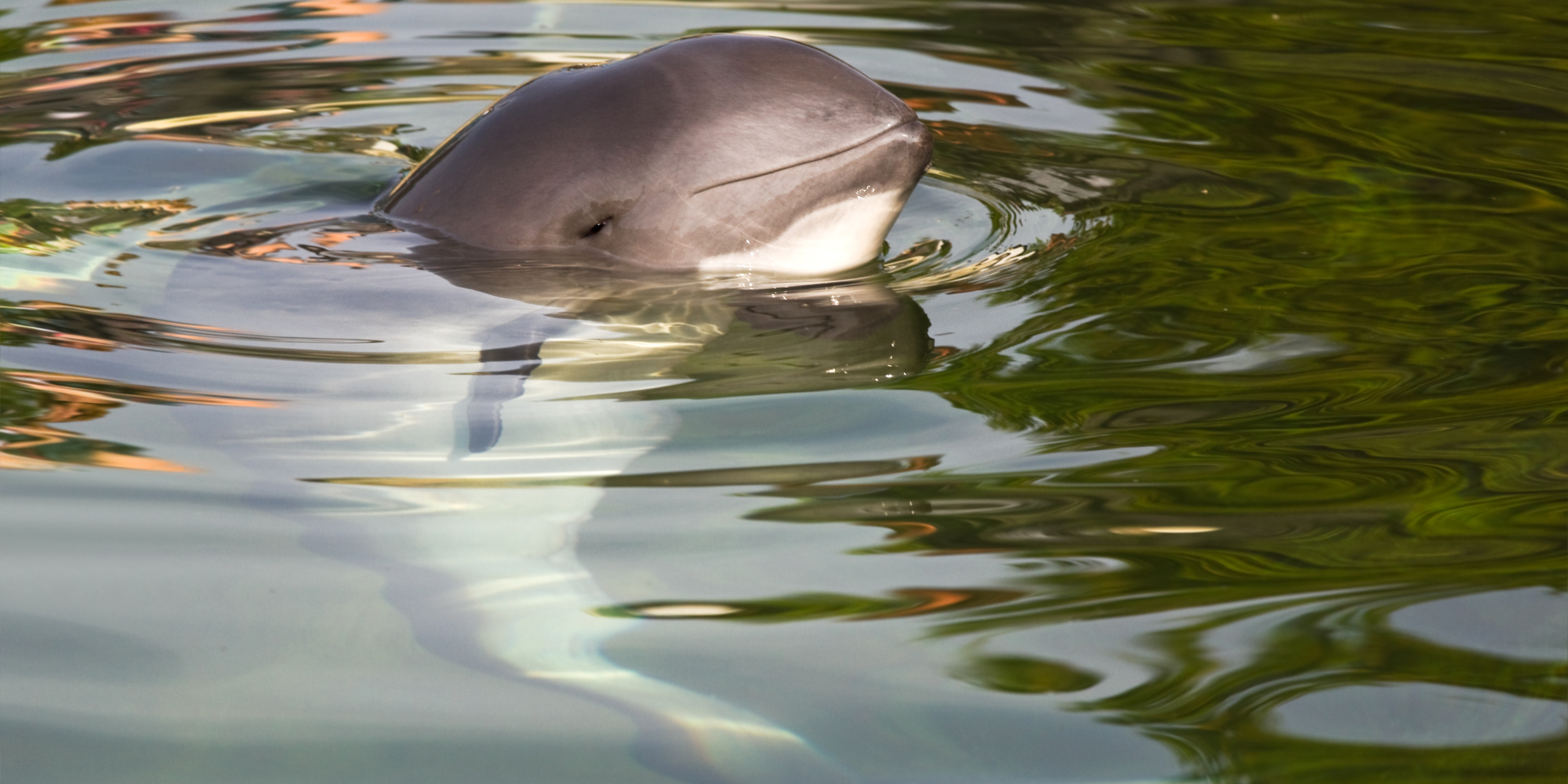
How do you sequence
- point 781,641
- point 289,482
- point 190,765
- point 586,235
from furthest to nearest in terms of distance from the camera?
point 586,235, point 289,482, point 781,641, point 190,765

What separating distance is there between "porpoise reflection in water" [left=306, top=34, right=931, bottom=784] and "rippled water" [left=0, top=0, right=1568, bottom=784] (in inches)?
0.8

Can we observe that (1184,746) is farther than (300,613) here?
No

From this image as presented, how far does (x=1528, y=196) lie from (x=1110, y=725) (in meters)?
2.90

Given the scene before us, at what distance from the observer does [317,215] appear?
13.5 ft

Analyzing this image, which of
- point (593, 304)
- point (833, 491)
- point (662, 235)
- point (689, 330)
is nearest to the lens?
point (833, 491)

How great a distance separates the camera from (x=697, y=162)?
3.43 metres

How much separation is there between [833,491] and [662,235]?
48.2 inches

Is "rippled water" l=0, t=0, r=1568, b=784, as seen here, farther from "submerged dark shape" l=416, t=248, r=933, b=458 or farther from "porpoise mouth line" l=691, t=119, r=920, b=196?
"porpoise mouth line" l=691, t=119, r=920, b=196

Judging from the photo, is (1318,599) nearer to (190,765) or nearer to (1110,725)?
(1110,725)

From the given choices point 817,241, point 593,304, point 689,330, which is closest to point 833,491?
point 689,330

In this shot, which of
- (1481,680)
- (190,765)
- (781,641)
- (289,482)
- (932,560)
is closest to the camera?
(190,765)

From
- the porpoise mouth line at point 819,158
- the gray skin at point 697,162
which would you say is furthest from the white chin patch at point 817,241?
the porpoise mouth line at point 819,158

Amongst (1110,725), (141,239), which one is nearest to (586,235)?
(141,239)

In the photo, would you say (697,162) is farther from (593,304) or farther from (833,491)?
(833,491)
